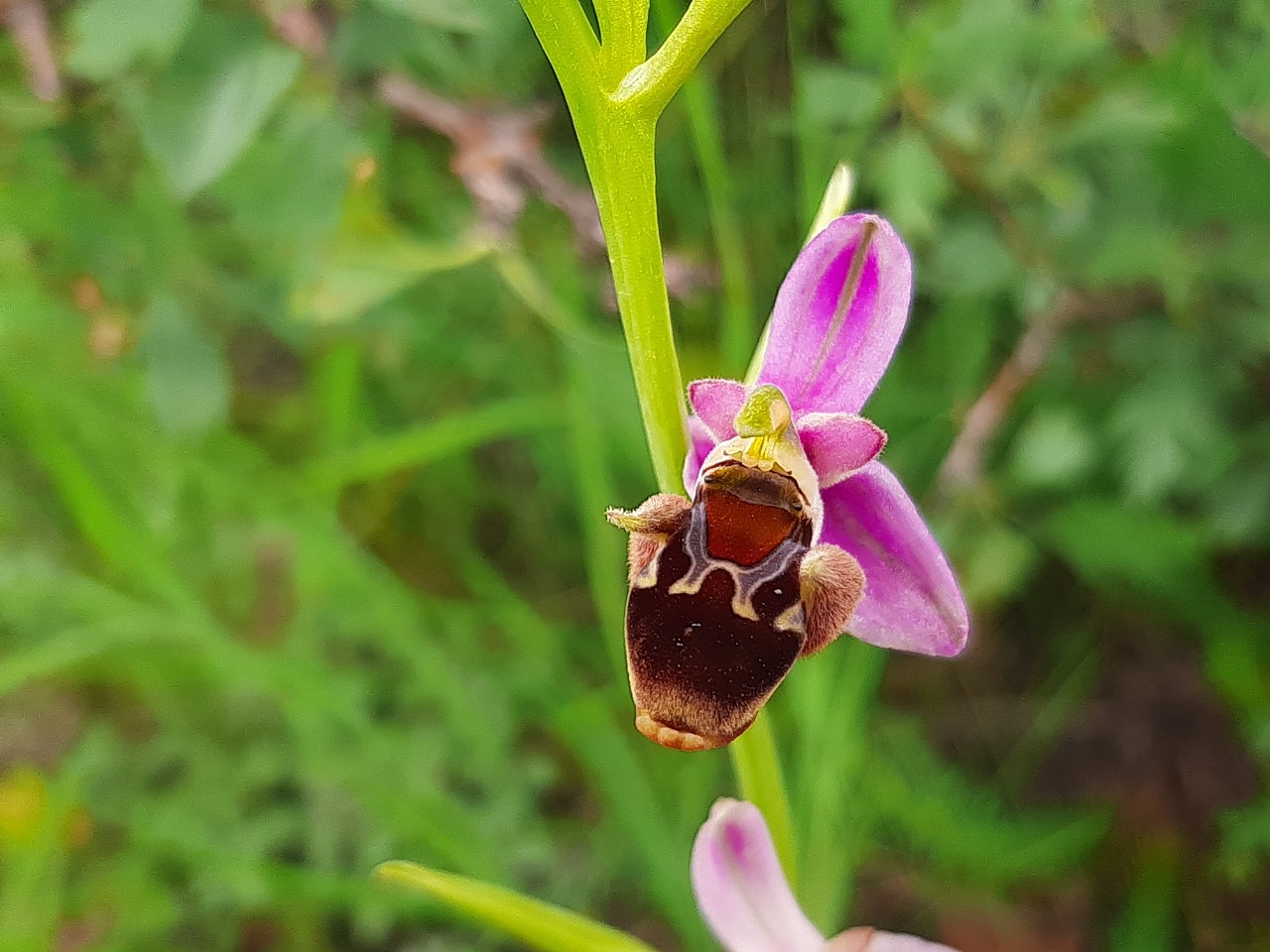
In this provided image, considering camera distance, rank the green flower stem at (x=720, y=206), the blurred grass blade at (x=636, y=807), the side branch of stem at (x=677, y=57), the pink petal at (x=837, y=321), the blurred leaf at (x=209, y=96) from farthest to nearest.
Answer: the blurred grass blade at (x=636, y=807)
the green flower stem at (x=720, y=206)
the blurred leaf at (x=209, y=96)
the pink petal at (x=837, y=321)
the side branch of stem at (x=677, y=57)

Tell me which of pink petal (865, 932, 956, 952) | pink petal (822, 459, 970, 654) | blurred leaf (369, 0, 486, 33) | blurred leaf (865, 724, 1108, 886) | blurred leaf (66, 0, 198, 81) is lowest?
blurred leaf (865, 724, 1108, 886)

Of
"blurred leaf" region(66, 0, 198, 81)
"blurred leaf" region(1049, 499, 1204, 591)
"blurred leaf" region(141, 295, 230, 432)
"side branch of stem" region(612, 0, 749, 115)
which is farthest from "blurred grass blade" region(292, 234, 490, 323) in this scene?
"blurred leaf" region(1049, 499, 1204, 591)

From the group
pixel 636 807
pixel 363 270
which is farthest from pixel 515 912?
pixel 363 270

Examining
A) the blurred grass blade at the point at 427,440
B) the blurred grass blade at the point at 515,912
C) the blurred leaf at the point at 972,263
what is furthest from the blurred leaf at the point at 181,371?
the blurred leaf at the point at 972,263

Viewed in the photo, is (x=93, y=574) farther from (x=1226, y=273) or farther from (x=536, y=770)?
(x=1226, y=273)

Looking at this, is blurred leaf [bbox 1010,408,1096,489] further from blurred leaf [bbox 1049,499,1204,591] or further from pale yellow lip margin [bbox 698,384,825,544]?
pale yellow lip margin [bbox 698,384,825,544]

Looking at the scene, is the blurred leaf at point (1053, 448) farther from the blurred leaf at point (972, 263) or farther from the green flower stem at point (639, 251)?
the green flower stem at point (639, 251)

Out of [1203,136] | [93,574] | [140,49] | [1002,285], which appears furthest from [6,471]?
[1203,136]
